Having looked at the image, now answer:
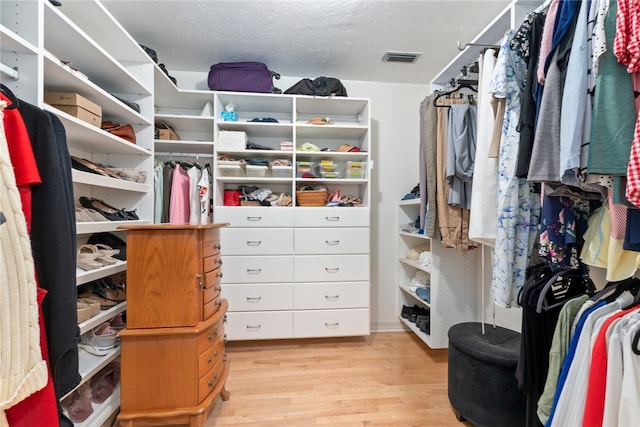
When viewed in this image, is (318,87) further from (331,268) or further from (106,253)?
(106,253)

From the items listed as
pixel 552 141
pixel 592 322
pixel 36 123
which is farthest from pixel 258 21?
pixel 592 322

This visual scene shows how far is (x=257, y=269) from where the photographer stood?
7.57 ft

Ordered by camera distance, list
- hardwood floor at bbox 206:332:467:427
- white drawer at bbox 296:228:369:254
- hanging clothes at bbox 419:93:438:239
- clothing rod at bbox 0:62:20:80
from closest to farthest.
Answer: clothing rod at bbox 0:62:20:80, hardwood floor at bbox 206:332:467:427, hanging clothes at bbox 419:93:438:239, white drawer at bbox 296:228:369:254

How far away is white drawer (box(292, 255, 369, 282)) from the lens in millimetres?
2342

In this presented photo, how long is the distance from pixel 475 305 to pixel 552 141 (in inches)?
64.4

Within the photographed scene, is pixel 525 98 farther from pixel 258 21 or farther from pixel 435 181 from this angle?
pixel 258 21

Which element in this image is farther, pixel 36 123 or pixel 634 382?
pixel 36 123

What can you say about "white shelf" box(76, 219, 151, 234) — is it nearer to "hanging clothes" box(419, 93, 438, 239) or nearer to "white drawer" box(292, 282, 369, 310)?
"white drawer" box(292, 282, 369, 310)

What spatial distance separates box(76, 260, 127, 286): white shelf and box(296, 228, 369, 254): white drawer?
Result: 1179mm

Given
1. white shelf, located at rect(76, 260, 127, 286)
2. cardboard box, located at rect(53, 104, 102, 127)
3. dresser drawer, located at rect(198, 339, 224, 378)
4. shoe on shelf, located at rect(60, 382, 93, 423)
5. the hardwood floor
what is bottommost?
the hardwood floor

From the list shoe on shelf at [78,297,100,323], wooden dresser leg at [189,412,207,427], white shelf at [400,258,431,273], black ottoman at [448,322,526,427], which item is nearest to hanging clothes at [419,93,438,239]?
white shelf at [400,258,431,273]

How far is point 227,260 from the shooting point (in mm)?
2287

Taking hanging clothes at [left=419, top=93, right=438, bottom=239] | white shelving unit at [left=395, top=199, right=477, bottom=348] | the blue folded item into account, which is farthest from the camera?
the blue folded item

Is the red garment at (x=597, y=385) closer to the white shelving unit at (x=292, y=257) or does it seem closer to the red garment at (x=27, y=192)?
the red garment at (x=27, y=192)
